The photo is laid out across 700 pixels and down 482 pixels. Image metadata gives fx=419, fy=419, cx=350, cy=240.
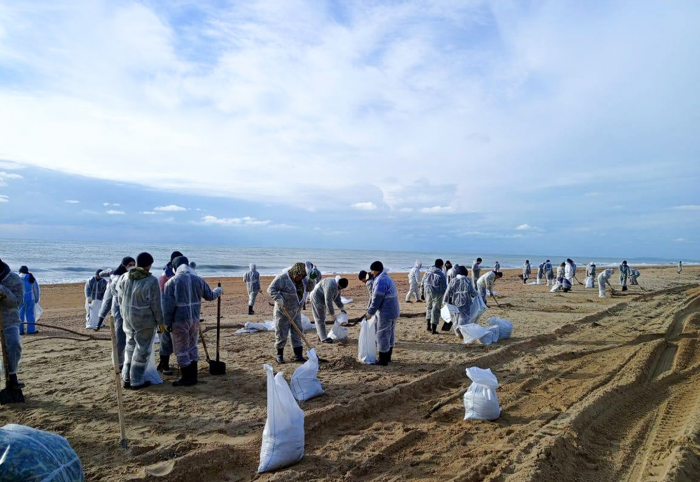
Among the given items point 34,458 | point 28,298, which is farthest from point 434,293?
point 28,298

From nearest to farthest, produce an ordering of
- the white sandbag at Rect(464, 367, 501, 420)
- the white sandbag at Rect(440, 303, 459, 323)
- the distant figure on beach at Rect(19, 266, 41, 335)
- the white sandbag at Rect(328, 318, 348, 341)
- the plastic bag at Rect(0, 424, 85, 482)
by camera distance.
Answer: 1. the plastic bag at Rect(0, 424, 85, 482)
2. the white sandbag at Rect(464, 367, 501, 420)
3. the white sandbag at Rect(328, 318, 348, 341)
4. the white sandbag at Rect(440, 303, 459, 323)
5. the distant figure on beach at Rect(19, 266, 41, 335)

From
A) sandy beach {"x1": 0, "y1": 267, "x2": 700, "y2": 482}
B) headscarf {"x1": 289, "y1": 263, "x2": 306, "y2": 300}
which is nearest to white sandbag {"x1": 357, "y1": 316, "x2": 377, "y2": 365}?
sandy beach {"x1": 0, "y1": 267, "x2": 700, "y2": 482}

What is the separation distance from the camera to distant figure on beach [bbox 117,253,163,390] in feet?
18.3

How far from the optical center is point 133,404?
5160 mm

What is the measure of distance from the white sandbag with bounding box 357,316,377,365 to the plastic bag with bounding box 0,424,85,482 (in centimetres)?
480

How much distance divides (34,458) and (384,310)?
509 centimetres

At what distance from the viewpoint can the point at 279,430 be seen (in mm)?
3539

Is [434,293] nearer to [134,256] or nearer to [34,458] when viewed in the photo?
[34,458]

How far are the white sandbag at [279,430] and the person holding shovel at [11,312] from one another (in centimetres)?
367

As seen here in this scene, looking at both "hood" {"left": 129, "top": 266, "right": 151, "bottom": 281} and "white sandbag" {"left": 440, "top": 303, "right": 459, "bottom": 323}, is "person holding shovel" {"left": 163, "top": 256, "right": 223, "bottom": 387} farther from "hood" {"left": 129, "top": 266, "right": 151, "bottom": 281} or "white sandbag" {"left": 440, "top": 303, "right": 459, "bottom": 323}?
"white sandbag" {"left": 440, "top": 303, "right": 459, "bottom": 323}

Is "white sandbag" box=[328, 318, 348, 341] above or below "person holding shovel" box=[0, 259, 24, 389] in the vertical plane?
below

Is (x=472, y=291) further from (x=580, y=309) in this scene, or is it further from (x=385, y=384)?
(x=580, y=309)

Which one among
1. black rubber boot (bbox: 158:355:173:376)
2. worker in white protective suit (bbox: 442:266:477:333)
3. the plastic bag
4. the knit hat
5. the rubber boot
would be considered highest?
the knit hat

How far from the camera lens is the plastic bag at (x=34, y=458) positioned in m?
2.29
